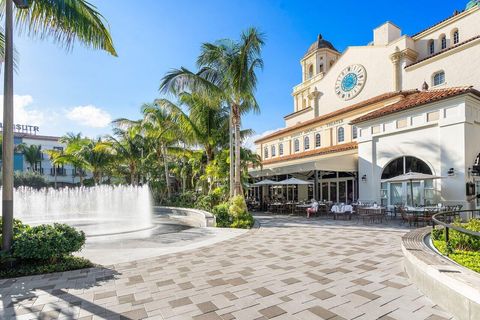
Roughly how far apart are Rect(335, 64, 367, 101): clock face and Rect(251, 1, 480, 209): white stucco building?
9 cm

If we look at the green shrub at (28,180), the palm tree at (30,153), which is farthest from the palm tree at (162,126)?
the palm tree at (30,153)

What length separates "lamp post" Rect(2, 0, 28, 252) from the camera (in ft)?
21.4

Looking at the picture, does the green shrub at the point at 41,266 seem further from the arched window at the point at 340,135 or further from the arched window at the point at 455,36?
the arched window at the point at 455,36

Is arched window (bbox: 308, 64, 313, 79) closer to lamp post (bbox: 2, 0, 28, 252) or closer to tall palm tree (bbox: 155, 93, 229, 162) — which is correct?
tall palm tree (bbox: 155, 93, 229, 162)

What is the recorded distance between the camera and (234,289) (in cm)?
550

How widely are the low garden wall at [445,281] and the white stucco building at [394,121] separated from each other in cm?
1119

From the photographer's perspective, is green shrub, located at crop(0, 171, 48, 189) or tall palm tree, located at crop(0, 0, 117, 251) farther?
green shrub, located at crop(0, 171, 48, 189)

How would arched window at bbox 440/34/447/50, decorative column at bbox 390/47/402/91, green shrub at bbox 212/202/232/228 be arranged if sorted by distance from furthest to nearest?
arched window at bbox 440/34/447/50 < decorative column at bbox 390/47/402/91 < green shrub at bbox 212/202/232/228

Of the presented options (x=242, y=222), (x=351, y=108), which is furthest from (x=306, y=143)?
(x=242, y=222)

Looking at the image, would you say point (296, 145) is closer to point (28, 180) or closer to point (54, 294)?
point (54, 294)

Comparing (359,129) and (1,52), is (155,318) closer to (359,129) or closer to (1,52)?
(1,52)

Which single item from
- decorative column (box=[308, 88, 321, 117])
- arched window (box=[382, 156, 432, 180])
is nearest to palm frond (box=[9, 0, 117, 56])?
arched window (box=[382, 156, 432, 180])

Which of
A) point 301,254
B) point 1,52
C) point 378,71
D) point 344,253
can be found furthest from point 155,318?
point 378,71

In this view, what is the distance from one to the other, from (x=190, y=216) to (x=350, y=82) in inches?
776
